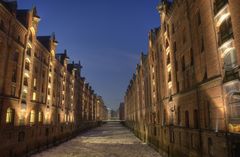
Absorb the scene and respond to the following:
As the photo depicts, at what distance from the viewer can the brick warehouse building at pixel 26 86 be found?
83.8ft

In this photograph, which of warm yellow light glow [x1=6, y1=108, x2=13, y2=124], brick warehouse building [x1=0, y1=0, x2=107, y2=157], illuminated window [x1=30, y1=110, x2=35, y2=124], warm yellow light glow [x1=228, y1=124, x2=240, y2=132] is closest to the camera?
warm yellow light glow [x1=228, y1=124, x2=240, y2=132]

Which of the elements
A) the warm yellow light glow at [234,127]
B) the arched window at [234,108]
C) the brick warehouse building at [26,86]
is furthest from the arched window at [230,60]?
the brick warehouse building at [26,86]

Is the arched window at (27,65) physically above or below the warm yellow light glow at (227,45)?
above

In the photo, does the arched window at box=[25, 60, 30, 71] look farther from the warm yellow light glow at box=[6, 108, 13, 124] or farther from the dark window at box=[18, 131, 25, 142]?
the dark window at box=[18, 131, 25, 142]

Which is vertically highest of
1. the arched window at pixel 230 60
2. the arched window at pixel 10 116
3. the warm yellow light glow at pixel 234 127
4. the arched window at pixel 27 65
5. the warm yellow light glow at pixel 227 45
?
the arched window at pixel 27 65

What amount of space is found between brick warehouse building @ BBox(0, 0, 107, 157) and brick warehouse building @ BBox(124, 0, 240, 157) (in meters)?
19.4

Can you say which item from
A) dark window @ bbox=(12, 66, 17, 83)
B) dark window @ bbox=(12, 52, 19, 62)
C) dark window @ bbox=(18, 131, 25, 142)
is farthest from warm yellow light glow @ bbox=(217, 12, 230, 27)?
dark window @ bbox=(18, 131, 25, 142)

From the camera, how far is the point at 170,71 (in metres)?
28.4

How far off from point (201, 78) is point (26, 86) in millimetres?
24427

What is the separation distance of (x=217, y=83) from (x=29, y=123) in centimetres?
2671

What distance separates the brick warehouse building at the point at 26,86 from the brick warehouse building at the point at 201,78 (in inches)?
766

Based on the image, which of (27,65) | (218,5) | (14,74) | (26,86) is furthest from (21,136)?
(218,5)

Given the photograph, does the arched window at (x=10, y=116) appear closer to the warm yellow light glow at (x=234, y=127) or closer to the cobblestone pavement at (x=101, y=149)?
the cobblestone pavement at (x=101, y=149)

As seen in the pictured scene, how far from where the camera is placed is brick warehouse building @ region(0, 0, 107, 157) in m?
25.5
